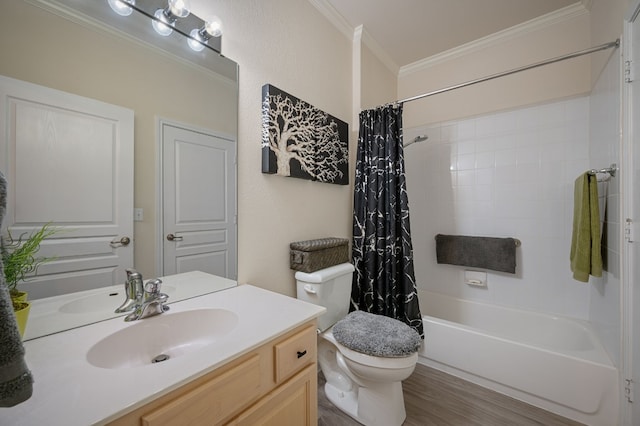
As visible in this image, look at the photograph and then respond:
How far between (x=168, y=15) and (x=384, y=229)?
5.46 ft

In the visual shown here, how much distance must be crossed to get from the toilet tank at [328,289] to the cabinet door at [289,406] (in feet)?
1.67

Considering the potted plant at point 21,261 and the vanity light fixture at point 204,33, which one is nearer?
the potted plant at point 21,261

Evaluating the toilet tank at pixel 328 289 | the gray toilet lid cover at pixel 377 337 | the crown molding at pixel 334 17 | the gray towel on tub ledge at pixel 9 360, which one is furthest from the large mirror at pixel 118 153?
the crown molding at pixel 334 17

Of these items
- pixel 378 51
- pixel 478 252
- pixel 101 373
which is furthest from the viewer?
pixel 378 51

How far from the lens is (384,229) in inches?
73.6

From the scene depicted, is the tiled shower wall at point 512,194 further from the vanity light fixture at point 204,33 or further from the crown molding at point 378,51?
the vanity light fixture at point 204,33

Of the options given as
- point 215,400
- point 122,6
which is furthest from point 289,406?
point 122,6

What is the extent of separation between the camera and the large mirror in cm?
76

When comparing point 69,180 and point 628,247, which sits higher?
point 69,180

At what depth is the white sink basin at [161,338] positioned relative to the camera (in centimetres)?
79

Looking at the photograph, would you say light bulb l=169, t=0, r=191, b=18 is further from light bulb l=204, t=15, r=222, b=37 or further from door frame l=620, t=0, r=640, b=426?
door frame l=620, t=0, r=640, b=426

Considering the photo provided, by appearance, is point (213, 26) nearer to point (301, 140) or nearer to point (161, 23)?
point (161, 23)

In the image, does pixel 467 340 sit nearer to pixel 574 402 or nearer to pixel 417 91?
pixel 574 402

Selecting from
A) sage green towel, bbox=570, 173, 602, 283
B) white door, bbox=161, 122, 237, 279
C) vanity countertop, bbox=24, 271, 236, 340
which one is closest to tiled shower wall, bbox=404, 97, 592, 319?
sage green towel, bbox=570, 173, 602, 283
